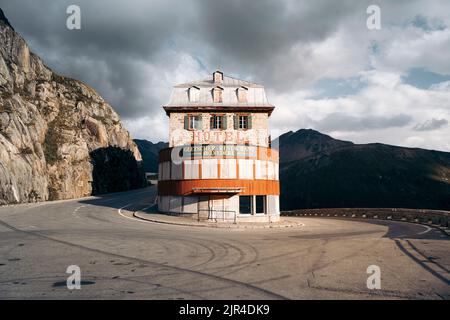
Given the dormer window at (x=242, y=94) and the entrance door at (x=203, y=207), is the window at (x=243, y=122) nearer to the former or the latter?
the dormer window at (x=242, y=94)

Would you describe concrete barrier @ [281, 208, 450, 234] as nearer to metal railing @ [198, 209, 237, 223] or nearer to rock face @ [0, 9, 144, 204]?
metal railing @ [198, 209, 237, 223]

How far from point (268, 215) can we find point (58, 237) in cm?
1755

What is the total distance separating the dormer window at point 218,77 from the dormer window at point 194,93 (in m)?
3.10

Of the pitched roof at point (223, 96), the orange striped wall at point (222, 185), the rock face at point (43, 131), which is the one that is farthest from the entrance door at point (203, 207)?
the rock face at point (43, 131)

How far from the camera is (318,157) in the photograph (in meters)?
159

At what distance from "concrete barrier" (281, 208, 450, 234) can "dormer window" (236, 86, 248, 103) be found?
21144 millimetres

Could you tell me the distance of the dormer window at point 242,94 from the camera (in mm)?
33938

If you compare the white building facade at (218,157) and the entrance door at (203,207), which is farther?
the white building facade at (218,157)

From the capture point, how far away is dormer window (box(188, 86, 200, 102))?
110 ft

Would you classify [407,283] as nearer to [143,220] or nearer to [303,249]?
[303,249]

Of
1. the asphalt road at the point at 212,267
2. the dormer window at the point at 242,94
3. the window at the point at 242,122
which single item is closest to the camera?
the asphalt road at the point at 212,267

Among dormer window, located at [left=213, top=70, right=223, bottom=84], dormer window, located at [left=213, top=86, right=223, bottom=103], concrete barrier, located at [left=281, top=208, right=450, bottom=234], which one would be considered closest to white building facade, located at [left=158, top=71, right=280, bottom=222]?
dormer window, located at [left=213, top=86, right=223, bottom=103]

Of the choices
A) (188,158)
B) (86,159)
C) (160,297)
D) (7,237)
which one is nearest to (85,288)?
(160,297)

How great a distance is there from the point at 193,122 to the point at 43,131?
3510cm
